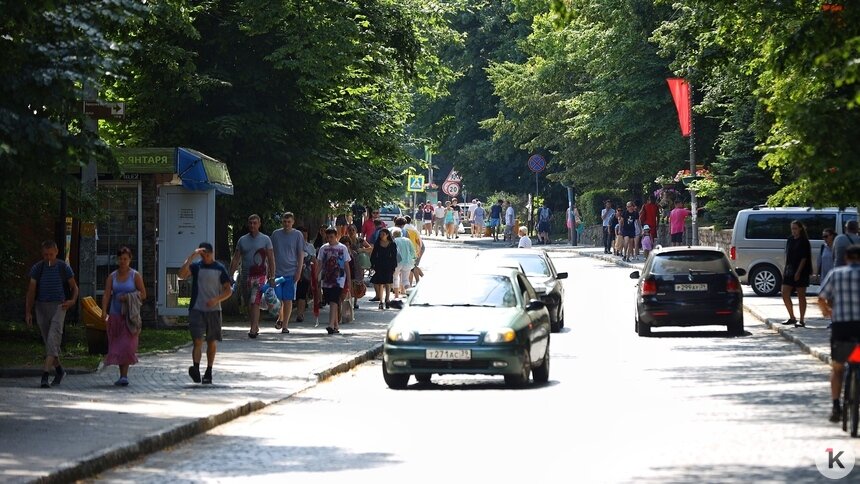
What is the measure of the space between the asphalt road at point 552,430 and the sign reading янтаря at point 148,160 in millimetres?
5881

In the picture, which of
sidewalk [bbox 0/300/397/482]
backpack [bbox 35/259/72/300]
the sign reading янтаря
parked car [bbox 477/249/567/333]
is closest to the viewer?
sidewalk [bbox 0/300/397/482]

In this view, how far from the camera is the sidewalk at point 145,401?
511 inches

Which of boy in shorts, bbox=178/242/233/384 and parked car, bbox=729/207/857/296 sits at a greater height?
parked car, bbox=729/207/857/296

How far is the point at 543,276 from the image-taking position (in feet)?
104

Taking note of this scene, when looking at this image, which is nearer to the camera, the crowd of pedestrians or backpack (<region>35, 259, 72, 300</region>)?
backpack (<region>35, 259, 72, 300</region>)

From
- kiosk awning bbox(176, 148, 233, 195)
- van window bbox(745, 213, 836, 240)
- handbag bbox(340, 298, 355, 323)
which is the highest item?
kiosk awning bbox(176, 148, 233, 195)

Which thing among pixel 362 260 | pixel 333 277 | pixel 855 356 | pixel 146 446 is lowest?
pixel 146 446

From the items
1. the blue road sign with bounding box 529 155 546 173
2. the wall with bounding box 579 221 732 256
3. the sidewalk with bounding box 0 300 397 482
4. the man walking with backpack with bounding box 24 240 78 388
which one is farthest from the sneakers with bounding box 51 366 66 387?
the blue road sign with bounding box 529 155 546 173

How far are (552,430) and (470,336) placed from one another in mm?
4552

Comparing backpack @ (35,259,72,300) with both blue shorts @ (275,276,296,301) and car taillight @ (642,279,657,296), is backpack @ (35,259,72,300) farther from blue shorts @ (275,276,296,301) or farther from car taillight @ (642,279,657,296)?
car taillight @ (642,279,657,296)

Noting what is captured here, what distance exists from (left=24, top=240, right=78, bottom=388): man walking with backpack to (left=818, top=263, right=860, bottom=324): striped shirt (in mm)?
8531

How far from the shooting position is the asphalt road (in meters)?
12.4

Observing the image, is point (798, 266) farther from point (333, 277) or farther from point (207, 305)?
point (207, 305)

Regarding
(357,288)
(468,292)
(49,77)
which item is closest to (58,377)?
(468,292)
